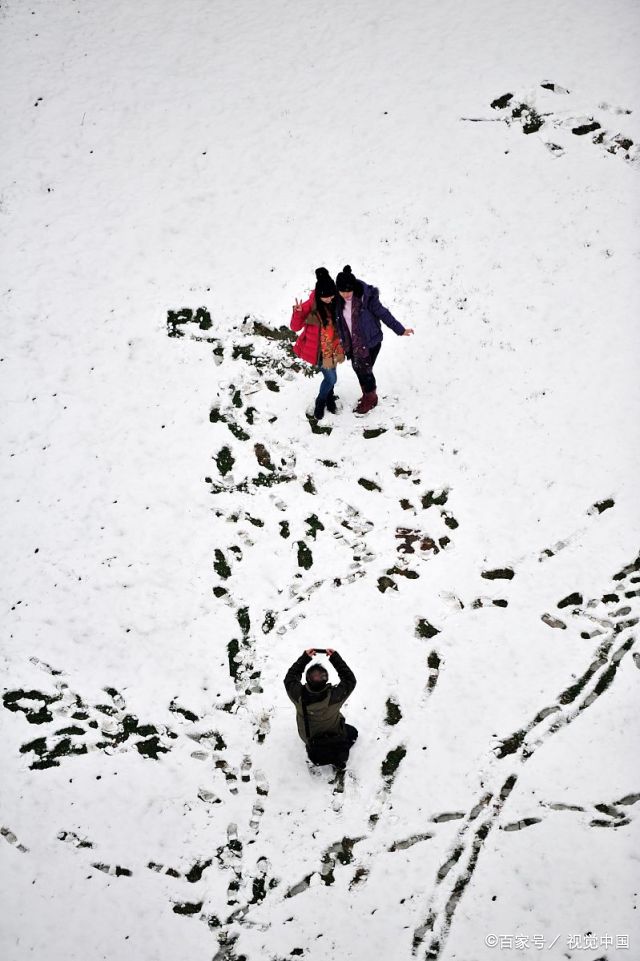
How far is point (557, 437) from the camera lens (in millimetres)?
8141

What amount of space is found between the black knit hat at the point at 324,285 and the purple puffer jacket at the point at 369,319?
210 millimetres

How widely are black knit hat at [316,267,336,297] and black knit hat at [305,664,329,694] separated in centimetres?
371

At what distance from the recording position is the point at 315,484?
317 inches

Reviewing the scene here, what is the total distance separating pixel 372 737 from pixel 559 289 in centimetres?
638

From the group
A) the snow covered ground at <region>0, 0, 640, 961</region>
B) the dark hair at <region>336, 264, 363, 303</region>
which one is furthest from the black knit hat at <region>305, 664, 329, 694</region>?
the dark hair at <region>336, 264, 363, 303</region>

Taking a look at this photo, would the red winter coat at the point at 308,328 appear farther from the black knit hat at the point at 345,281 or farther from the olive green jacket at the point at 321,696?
the olive green jacket at the point at 321,696

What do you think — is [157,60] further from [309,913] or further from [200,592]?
[309,913]

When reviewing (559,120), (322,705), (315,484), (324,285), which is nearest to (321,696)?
(322,705)

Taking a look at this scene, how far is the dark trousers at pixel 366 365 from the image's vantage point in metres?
7.70

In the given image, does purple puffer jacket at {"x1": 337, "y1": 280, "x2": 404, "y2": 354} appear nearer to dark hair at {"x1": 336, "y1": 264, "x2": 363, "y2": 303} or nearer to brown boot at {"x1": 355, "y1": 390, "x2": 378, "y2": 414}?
dark hair at {"x1": 336, "y1": 264, "x2": 363, "y2": 303}

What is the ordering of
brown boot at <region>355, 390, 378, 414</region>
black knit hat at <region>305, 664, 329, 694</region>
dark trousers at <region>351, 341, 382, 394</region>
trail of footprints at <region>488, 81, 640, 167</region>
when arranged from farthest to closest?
trail of footprints at <region>488, 81, 640, 167</region> → brown boot at <region>355, 390, 378, 414</region> → dark trousers at <region>351, 341, 382, 394</region> → black knit hat at <region>305, 664, 329, 694</region>

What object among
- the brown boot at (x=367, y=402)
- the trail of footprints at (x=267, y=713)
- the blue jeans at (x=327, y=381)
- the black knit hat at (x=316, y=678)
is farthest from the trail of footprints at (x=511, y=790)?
the blue jeans at (x=327, y=381)

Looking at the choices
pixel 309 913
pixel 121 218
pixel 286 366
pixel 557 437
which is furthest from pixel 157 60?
pixel 309 913
